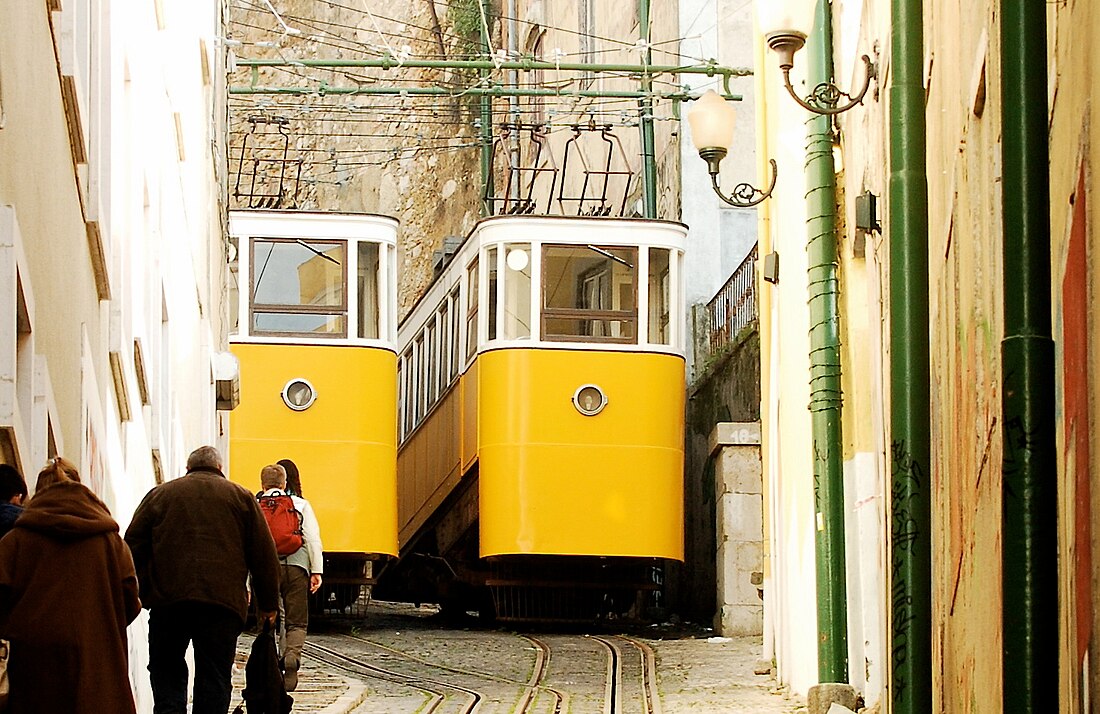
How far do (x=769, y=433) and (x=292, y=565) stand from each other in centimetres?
619

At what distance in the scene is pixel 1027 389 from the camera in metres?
4.59

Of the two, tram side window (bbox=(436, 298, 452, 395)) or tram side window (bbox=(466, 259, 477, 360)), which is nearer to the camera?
tram side window (bbox=(466, 259, 477, 360))

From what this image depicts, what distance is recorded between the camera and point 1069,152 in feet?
14.7

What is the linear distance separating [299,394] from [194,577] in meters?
13.3

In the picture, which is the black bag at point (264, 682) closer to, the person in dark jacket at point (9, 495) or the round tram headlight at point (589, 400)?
the person in dark jacket at point (9, 495)

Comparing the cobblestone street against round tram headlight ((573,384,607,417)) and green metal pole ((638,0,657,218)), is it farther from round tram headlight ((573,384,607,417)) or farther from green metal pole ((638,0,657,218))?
green metal pole ((638,0,657,218))

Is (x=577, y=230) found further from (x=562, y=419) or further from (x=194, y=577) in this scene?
(x=194, y=577)

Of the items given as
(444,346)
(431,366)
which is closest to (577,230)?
(444,346)

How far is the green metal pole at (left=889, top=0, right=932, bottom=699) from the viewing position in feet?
27.0

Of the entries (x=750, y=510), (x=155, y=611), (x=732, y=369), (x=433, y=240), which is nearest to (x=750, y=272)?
(x=732, y=369)

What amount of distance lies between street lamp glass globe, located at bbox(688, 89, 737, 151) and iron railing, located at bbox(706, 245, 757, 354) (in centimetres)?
804

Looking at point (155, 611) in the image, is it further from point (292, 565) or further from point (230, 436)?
point (230, 436)

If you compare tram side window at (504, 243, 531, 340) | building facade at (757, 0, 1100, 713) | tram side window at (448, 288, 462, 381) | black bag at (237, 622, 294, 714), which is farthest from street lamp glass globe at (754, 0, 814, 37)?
tram side window at (448, 288, 462, 381)

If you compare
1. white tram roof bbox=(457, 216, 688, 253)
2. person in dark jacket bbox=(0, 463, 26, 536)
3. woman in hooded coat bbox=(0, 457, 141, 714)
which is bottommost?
woman in hooded coat bbox=(0, 457, 141, 714)
